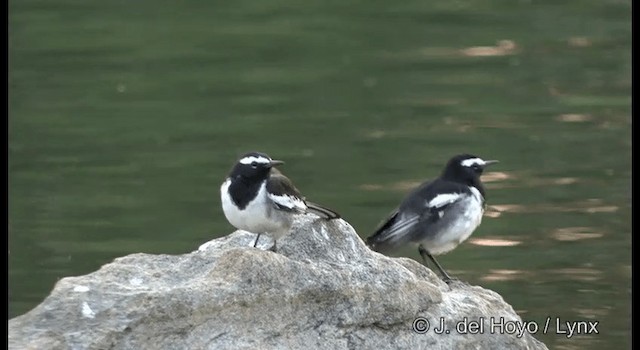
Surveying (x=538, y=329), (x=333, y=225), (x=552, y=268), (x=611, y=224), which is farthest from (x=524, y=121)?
(x=333, y=225)

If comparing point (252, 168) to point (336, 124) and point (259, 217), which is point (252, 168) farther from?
point (336, 124)

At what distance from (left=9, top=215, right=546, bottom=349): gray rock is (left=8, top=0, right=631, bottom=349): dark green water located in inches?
138

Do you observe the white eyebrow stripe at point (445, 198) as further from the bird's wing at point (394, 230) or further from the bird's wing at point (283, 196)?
the bird's wing at point (283, 196)

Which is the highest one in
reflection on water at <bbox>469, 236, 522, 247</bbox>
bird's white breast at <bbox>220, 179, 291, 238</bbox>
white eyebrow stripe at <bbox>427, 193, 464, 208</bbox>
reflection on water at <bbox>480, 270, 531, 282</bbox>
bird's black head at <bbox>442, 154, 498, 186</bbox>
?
bird's white breast at <bbox>220, 179, 291, 238</bbox>

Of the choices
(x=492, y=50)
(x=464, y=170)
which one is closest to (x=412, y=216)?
(x=464, y=170)

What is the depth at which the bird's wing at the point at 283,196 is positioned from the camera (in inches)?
389

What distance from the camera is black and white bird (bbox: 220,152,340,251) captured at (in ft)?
32.2

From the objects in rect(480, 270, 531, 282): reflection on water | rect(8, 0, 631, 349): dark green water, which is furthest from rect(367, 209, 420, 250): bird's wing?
rect(480, 270, 531, 282): reflection on water

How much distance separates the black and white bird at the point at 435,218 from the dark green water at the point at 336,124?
4.60 ft

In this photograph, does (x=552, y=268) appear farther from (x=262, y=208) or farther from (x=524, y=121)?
(x=262, y=208)

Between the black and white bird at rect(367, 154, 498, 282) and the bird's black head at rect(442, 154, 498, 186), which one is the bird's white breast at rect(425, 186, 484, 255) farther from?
the bird's black head at rect(442, 154, 498, 186)

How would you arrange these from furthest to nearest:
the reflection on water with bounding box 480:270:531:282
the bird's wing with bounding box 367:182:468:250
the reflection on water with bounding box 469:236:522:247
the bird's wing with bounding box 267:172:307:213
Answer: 1. the reflection on water with bounding box 469:236:522:247
2. the reflection on water with bounding box 480:270:531:282
3. the bird's wing with bounding box 367:182:468:250
4. the bird's wing with bounding box 267:172:307:213

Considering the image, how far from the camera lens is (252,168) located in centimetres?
1011

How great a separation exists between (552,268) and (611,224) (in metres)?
1.50
